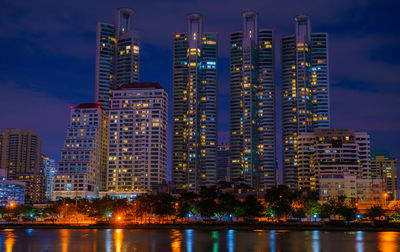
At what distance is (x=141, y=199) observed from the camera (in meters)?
184

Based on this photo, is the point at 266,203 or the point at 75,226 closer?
the point at 75,226

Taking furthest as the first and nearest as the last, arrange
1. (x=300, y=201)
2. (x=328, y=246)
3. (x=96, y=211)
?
(x=96, y=211) → (x=300, y=201) → (x=328, y=246)

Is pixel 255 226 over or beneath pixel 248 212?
beneath

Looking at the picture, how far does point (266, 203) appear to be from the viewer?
179 m

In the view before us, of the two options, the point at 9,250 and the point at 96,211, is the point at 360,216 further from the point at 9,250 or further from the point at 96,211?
the point at 9,250

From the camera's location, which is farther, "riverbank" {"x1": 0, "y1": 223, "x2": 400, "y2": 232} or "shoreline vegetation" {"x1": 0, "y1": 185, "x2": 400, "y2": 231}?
"shoreline vegetation" {"x1": 0, "y1": 185, "x2": 400, "y2": 231}

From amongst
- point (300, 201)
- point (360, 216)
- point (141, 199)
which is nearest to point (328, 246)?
point (300, 201)

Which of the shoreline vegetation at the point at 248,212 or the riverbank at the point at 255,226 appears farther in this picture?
the shoreline vegetation at the point at 248,212

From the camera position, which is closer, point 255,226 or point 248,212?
point 255,226

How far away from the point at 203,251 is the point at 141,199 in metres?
104

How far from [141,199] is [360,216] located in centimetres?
9025

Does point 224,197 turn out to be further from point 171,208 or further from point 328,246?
point 328,246

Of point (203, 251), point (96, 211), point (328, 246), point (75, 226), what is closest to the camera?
point (203, 251)

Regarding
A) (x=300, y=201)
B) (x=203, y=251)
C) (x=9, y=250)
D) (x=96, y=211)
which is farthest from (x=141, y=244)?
(x=96, y=211)
